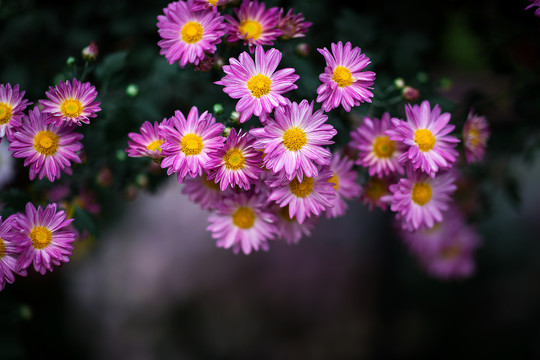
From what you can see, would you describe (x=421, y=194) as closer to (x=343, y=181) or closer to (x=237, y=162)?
(x=343, y=181)

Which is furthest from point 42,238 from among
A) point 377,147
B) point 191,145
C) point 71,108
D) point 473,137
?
point 473,137

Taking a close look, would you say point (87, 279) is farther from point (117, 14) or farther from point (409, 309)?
point (409, 309)

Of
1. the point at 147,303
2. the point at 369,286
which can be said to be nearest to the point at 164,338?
the point at 147,303

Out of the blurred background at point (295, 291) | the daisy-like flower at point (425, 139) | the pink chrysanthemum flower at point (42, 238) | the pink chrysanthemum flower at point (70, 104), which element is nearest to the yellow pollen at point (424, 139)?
the daisy-like flower at point (425, 139)

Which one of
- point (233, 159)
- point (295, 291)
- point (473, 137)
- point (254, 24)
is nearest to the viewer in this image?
point (233, 159)

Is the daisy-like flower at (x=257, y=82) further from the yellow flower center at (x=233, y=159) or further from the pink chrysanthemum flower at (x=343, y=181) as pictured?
the pink chrysanthemum flower at (x=343, y=181)

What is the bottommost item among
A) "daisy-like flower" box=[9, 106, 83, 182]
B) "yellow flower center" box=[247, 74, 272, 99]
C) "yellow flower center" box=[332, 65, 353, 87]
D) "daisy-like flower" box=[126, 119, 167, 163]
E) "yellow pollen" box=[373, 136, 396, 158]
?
"daisy-like flower" box=[9, 106, 83, 182]

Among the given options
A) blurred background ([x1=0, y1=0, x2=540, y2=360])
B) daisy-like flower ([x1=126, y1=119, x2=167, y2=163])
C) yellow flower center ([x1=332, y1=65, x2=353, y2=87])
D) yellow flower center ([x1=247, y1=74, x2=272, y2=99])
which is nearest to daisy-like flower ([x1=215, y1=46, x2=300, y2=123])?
yellow flower center ([x1=247, y1=74, x2=272, y2=99])

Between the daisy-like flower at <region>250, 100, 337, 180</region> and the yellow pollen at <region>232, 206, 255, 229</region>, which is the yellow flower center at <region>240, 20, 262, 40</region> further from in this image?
the yellow pollen at <region>232, 206, 255, 229</region>
